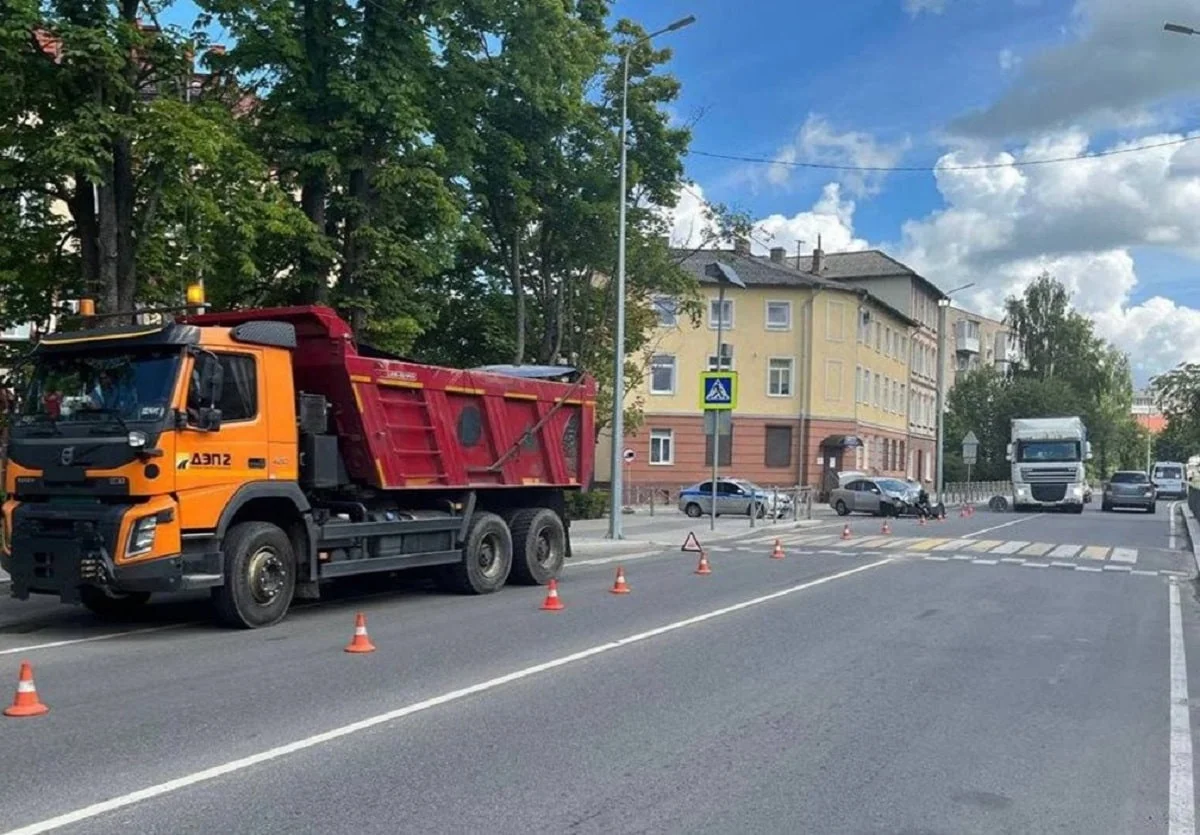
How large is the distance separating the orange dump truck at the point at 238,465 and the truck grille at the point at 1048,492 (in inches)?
1398

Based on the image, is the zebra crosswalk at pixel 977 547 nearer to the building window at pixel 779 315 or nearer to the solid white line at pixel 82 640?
the solid white line at pixel 82 640

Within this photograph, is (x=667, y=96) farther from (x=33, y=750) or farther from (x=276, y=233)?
(x=33, y=750)

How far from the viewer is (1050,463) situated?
44062mm

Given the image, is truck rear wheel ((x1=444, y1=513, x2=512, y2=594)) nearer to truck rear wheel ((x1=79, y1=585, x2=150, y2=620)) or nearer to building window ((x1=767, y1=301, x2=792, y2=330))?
truck rear wheel ((x1=79, y1=585, x2=150, y2=620))

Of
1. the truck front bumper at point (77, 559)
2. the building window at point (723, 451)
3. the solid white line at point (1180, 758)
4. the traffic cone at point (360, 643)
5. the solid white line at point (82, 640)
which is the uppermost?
the building window at point (723, 451)

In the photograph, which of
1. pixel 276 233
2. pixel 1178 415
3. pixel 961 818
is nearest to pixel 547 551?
pixel 276 233

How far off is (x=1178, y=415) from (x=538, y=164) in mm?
55531

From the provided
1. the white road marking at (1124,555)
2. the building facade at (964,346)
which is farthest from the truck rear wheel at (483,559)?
the building facade at (964,346)

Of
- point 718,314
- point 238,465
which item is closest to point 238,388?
point 238,465

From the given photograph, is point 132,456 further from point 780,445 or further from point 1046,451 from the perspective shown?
point 780,445

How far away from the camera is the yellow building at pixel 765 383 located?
175ft

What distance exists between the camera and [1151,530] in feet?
108

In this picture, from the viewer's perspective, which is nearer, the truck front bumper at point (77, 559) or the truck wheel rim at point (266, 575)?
the truck front bumper at point (77, 559)

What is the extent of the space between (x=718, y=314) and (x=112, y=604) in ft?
146
